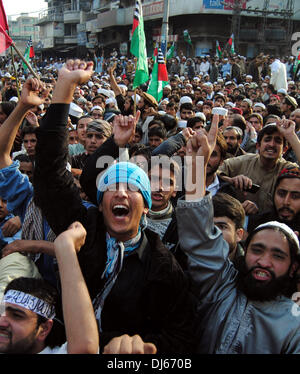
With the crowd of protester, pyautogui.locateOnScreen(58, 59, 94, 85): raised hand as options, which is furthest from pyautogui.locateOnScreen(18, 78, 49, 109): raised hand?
pyautogui.locateOnScreen(58, 59, 94, 85): raised hand

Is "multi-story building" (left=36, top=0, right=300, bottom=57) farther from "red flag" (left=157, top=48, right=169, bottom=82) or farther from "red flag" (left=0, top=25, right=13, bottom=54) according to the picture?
"red flag" (left=0, top=25, right=13, bottom=54)

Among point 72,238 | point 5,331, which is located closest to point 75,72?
point 72,238

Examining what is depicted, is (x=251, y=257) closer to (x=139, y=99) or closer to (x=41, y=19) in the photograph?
(x=139, y=99)

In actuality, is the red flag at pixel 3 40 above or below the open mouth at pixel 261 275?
above

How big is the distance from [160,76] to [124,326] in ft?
20.6

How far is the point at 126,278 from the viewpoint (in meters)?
1.65

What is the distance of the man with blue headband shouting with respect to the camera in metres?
1.59

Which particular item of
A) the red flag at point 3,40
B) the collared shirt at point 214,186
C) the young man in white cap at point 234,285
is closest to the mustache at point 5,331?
the young man in white cap at point 234,285

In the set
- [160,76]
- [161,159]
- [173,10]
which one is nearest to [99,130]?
[161,159]

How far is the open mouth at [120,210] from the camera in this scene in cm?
175

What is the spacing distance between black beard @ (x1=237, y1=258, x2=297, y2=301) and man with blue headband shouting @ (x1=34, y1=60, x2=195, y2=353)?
0.27 m

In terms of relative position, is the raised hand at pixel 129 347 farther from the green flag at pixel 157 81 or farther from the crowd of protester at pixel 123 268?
the green flag at pixel 157 81

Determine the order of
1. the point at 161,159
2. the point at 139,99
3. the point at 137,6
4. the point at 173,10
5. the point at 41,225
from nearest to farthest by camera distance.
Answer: the point at 41,225 < the point at 161,159 < the point at 137,6 < the point at 139,99 < the point at 173,10
